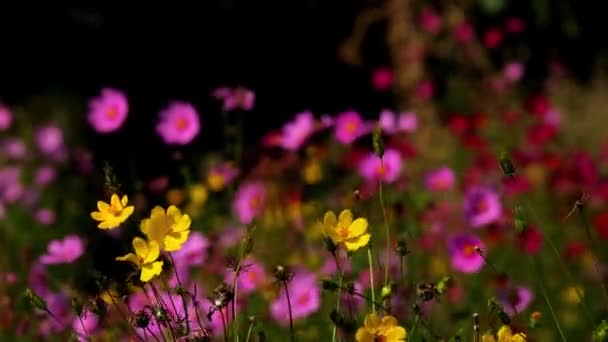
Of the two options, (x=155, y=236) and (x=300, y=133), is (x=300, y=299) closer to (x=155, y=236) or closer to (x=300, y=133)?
(x=300, y=133)

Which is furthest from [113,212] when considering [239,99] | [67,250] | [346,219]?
[239,99]

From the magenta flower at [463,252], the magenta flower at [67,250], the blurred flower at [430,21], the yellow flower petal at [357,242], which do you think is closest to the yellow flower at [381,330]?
the yellow flower petal at [357,242]

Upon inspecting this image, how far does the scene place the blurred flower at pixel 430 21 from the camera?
539 cm

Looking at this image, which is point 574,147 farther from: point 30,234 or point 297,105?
point 30,234

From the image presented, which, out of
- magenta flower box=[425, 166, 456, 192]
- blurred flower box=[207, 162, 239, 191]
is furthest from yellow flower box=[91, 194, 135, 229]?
magenta flower box=[425, 166, 456, 192]

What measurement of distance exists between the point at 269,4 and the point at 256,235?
7.87 feet

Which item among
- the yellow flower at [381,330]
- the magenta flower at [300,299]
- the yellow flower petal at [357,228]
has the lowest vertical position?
the magenta flower at [300,299]

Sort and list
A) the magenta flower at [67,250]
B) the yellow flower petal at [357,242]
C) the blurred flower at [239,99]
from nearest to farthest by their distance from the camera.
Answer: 1. the yellow flower petal at [357,242]
2. the magenta flower at [67,250]
3. the blurred flower at [239,99]

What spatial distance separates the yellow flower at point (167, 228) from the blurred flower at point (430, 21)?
12.8ft

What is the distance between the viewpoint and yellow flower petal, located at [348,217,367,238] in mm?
1666

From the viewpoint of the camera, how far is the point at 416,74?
541cm

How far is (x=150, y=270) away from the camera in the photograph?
157 centimetres

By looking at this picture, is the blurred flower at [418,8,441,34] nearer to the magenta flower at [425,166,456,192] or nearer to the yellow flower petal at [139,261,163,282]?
the magenta flower at [425,166,456,192]

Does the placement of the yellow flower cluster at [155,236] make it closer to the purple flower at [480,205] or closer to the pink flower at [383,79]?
the purple flower at [480,205]
